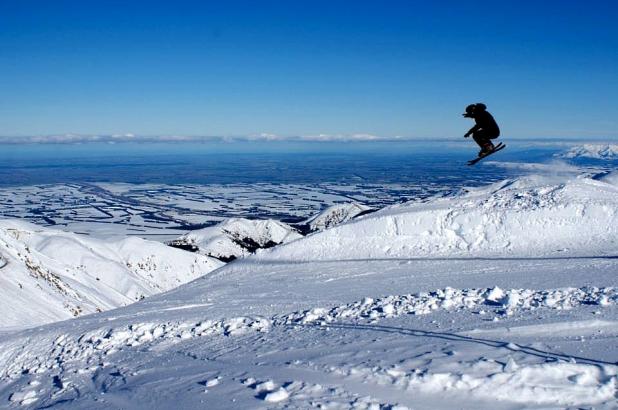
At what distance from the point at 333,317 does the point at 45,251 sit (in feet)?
191

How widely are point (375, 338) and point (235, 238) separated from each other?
7849 cm

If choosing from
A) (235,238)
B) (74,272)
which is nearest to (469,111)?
(74,272)

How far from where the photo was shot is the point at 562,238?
19484mm

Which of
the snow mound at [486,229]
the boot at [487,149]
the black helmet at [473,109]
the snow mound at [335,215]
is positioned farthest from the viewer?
the snow mound at [335,215]

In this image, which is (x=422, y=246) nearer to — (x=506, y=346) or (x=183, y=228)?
(x=506, y=346)

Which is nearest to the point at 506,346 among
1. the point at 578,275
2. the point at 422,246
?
the point at 578,275

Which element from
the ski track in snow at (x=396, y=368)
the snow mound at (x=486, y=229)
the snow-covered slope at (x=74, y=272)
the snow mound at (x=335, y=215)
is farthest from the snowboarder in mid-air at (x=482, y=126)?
the snow mound at (x=335, y=215)

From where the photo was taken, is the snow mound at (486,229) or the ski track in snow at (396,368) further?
the snow mound at (486,229)

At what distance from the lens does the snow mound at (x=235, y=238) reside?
81.6 metres

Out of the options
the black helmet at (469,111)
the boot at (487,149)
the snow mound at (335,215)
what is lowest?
the snow mound at (335,215)

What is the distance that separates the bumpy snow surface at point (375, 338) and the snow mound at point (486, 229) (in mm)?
136

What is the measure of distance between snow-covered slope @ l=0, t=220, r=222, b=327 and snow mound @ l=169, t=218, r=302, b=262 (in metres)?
9.29

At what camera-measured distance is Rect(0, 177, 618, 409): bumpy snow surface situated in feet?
19.5

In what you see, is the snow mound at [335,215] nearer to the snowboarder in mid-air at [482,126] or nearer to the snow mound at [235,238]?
the snow mound at [235,238]
